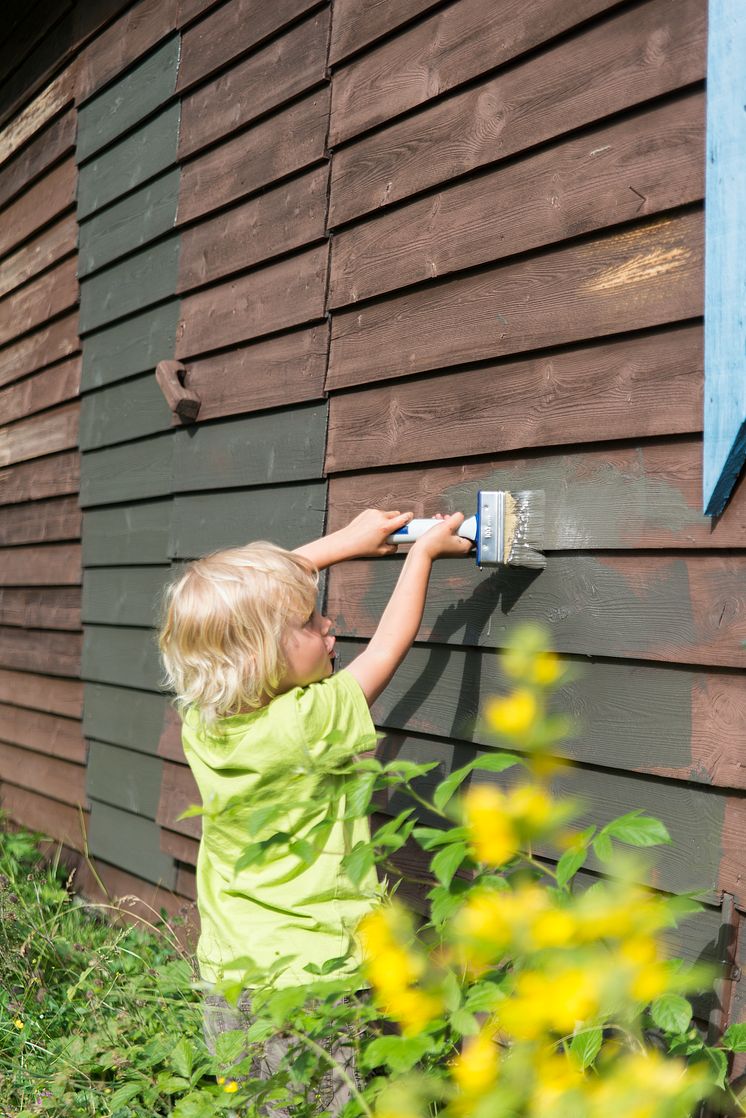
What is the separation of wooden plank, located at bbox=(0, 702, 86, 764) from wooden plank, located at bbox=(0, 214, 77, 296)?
1.93 metres

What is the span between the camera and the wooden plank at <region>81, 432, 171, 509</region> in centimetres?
374

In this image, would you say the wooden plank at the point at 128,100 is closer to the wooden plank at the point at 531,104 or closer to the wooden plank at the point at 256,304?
the wooden plank at the point at 256,304

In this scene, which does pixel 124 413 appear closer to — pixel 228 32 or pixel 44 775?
pixel 228 32

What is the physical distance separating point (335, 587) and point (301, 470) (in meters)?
0.37

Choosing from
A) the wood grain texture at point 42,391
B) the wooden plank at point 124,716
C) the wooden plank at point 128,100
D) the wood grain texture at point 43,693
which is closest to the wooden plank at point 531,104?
the wooden plank at point 128,100

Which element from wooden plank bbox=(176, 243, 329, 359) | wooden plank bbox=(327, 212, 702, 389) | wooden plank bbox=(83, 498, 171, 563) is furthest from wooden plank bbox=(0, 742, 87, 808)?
wooden plank bbox=(327, 212, 702, 389)

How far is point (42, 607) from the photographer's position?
4895 mm

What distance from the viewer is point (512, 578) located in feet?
7.33

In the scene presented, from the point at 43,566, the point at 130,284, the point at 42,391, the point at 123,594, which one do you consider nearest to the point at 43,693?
the point at 43,566

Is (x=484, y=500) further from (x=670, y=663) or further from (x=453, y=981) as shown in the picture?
(x=453, y=981)

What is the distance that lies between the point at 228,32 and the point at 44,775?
331 centimetres

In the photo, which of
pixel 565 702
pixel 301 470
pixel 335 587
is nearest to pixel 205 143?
pixel 301 470

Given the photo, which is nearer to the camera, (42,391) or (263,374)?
(263,374)

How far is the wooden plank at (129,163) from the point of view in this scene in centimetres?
371
